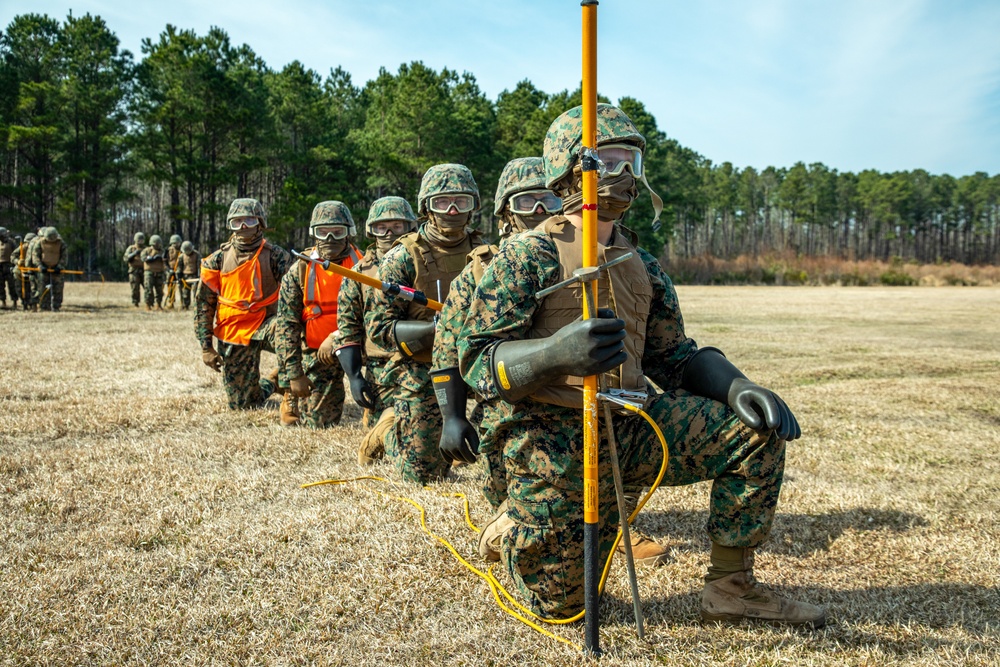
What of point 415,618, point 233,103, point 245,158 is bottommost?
point 415,618

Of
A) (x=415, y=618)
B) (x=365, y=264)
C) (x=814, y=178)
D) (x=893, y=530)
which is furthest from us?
(x=814, y=178)

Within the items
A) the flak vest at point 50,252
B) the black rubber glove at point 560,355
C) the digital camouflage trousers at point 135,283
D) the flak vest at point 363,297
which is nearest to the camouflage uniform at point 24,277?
the flak vest at point 50,252

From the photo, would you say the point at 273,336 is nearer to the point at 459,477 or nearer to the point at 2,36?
the point at 459,477

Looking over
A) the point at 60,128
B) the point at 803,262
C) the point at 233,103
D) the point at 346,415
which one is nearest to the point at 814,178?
the point at 803,262

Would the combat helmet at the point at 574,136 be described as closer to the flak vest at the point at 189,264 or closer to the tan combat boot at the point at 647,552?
the tan combat boot at the point at 647,552

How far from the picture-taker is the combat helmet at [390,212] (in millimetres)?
7215

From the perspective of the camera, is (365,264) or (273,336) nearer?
(365,264)

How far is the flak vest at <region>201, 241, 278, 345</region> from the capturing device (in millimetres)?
8812

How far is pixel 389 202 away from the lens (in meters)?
7.41

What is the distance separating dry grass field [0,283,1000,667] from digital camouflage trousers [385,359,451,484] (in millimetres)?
190

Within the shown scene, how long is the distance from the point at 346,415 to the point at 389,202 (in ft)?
8.84

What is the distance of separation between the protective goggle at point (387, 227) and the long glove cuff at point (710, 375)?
413 cm

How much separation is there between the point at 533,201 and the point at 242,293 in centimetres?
450

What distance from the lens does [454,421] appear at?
3906mm
